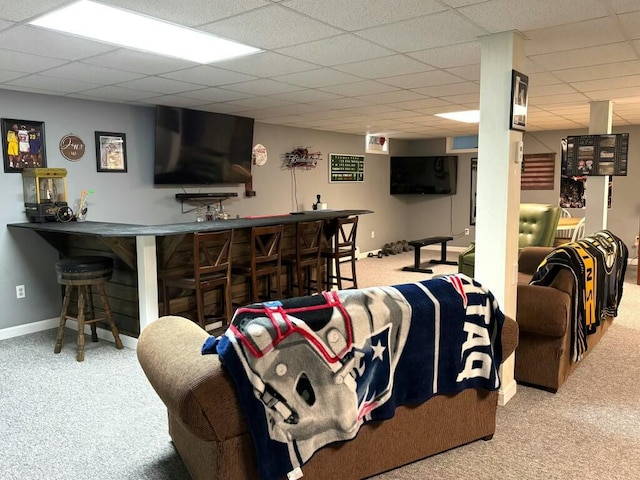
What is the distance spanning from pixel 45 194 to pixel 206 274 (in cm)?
168

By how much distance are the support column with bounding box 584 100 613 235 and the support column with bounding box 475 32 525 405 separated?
9.36 feet

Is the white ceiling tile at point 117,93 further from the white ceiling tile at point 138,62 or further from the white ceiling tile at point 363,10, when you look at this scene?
the white ceiling tile at point 363,10

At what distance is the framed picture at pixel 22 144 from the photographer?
441 cm

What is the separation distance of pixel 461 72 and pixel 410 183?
5.78 m

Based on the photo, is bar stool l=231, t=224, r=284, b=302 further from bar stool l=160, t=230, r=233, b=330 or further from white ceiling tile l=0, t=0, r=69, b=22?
white ceiling tile l=0, t=0, r=69, b=22

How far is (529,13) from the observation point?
256 cm

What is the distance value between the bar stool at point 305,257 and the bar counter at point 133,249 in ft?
1.50

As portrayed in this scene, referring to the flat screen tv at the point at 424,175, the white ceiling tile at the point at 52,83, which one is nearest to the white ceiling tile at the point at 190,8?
the white ceiling tile at the point at 52,83

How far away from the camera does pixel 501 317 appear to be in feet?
8.09

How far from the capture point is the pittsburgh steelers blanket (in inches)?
130

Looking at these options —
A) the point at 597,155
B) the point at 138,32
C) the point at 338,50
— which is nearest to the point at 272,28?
the point at 338,50

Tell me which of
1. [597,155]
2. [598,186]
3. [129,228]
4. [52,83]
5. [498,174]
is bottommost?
[129,228]

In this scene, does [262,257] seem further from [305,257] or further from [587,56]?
[587,56]

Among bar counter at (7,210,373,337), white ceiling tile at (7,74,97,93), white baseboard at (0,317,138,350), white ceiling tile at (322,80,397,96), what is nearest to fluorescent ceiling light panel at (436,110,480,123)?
white ceiling tile at (322,80,397,96)
